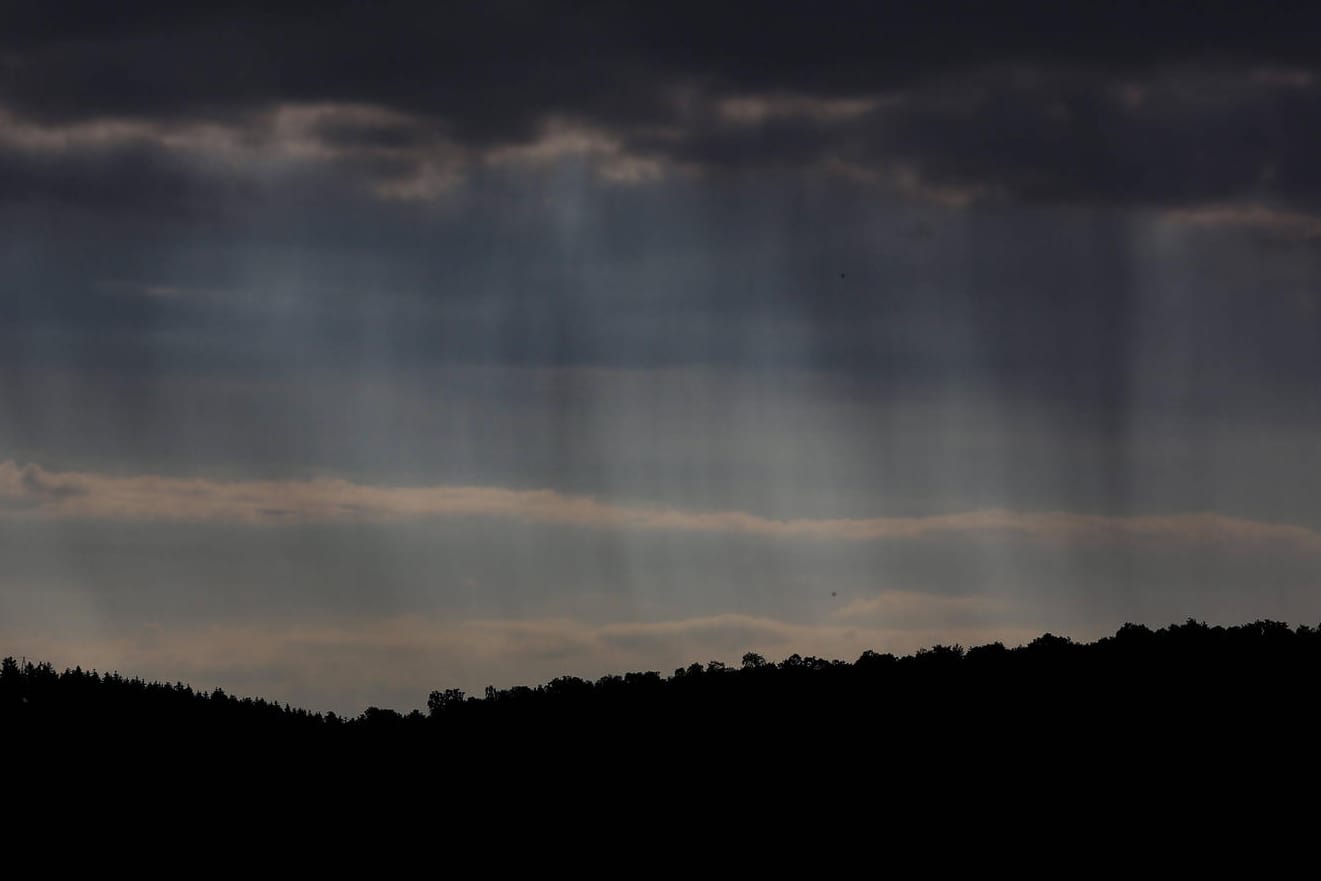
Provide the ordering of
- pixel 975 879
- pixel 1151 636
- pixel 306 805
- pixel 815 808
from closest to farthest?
pixel 975 879 → pixel 815 808 → pixel 1151 636 → pixel 306 805

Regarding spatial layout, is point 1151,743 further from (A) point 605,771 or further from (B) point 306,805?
(B) point 306,805

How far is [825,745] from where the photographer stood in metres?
167

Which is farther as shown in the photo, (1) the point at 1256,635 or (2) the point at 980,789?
(1) the point at 1256,635

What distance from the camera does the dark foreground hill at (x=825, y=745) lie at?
14538 cm

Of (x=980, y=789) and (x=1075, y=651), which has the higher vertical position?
(x=1075, y=651)

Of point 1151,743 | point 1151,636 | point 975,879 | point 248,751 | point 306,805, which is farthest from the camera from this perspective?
point 248,751

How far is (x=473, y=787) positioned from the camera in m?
179

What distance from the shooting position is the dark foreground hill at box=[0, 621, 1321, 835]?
145375 millimetres

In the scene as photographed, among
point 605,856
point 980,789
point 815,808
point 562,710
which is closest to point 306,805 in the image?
point 562,710

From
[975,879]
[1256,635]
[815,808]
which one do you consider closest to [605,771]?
[815,808]

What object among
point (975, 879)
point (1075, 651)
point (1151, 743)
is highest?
point (1075, 651)

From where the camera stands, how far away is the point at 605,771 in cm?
17600

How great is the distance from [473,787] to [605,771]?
1461cm

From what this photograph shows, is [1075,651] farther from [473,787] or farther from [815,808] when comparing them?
[473,787]
